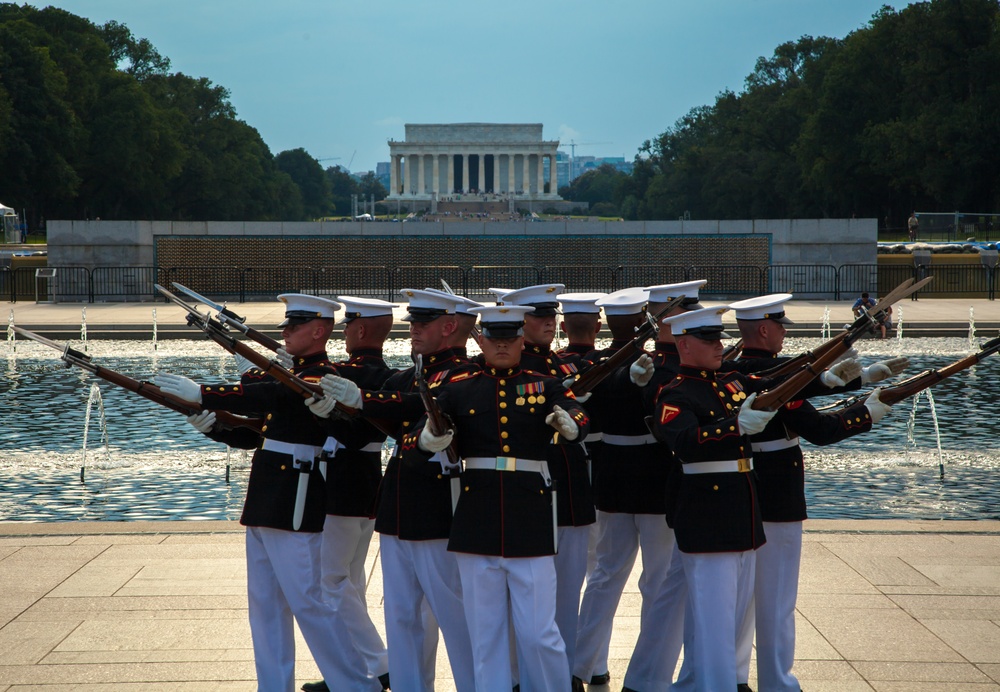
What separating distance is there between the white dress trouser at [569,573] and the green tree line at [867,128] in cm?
5018

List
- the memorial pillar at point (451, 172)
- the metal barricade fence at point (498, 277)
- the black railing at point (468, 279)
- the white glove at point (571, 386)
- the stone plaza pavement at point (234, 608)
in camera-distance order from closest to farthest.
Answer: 1. the white glove at point (571, 386)
2. the stone plaza pavement at point (234, 608)
3. the black railing at point (468, 279)
4. the metal barricade fence at point (498, 277)
5. the memorial pillar at point (451, 172)

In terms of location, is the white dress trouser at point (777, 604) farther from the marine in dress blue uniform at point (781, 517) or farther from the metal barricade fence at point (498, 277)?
the metal barricade fence at point (498, 277)

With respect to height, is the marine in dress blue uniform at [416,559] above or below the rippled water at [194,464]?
above

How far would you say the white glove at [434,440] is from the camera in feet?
14.8

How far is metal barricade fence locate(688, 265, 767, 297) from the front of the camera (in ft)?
98.2

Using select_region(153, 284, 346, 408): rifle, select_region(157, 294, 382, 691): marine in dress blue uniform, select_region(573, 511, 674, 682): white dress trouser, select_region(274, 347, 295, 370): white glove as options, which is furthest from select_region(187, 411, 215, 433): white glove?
select_region(573, 511, 674, 682): white dress trouser

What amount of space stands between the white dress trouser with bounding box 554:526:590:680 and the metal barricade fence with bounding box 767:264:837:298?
83.5 ft

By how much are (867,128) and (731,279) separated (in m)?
31.2

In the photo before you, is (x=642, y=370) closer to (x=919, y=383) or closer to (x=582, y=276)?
(x=919, y=383)

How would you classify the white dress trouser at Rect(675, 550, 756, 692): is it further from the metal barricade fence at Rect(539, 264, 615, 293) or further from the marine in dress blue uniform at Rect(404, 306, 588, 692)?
the metal barricade fence at Rect(539, 264, 615, 293)

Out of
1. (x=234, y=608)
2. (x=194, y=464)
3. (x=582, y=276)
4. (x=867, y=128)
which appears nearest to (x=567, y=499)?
(x=234, y=608)

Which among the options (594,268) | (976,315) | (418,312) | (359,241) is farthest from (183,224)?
(418,312)

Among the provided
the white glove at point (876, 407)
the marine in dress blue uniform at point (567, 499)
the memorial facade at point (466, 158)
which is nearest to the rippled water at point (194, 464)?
the white glove at point (876, 407)

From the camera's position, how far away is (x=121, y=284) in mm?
29781
